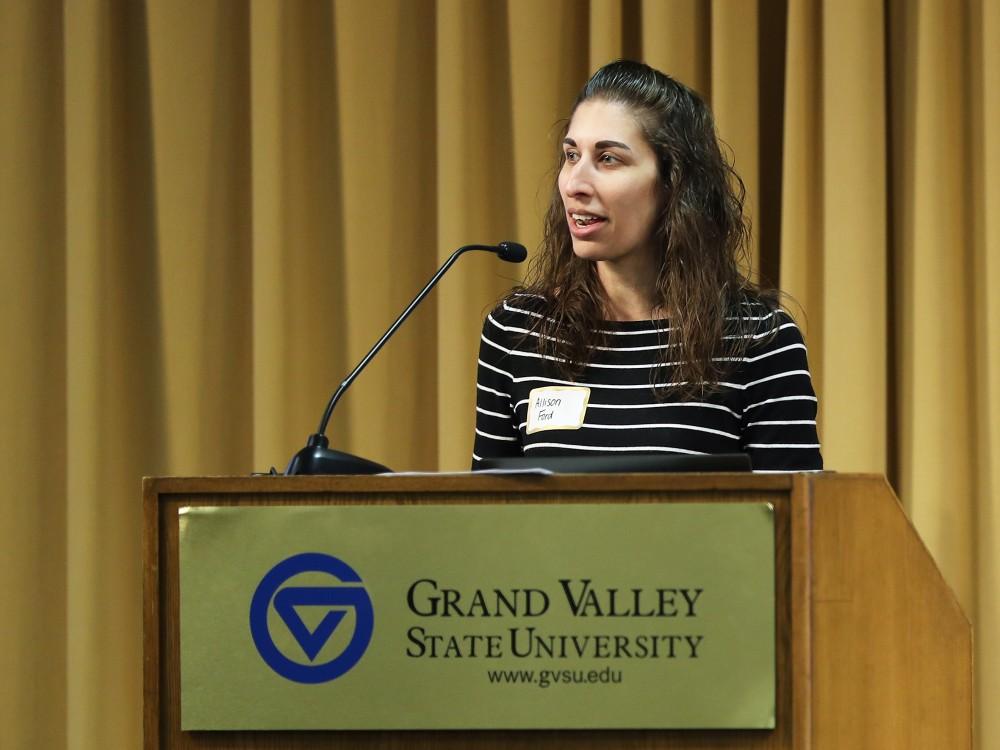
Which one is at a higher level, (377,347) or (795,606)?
(377,347)

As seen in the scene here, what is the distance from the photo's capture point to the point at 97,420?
2.82 m

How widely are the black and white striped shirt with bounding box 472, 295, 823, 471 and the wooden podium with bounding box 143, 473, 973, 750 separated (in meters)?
0.65

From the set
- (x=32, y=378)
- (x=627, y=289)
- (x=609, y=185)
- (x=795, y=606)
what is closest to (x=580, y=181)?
(x=609, y=185)

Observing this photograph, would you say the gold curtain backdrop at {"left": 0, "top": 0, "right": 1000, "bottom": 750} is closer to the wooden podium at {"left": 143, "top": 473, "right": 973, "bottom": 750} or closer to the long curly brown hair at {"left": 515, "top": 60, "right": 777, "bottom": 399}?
the long curly brown hair at {"left": 515, "top": 60, "right": 777, "bottom": 399}

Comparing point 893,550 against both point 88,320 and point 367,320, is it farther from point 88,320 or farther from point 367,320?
point 88,320

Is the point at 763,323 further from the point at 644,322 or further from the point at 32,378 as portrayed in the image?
the point at 32,378

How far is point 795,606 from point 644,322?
84cm

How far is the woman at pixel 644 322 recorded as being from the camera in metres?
1.72

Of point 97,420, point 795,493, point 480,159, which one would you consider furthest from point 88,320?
point 795,493

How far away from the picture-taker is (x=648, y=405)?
1.71 metres

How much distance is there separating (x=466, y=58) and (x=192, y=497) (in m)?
1.93

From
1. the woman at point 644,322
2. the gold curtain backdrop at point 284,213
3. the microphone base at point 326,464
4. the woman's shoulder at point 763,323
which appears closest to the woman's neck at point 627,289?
the woman at point 644,322

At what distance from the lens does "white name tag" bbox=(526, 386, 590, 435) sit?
1.70 m

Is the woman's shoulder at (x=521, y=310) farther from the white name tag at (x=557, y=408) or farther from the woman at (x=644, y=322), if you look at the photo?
the white name tag at (x=557, y=408)
